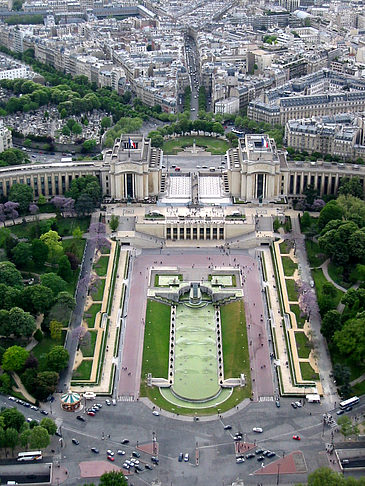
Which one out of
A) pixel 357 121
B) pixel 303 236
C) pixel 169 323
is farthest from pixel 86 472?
pixel 357 121

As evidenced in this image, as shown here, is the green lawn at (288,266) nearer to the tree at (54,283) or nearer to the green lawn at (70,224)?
the tree at (54,283)

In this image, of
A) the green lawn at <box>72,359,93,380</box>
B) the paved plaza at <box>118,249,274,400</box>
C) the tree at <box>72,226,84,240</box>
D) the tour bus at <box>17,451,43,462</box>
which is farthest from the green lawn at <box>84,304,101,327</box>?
the tour bus at <box>17,451,43,462</box>

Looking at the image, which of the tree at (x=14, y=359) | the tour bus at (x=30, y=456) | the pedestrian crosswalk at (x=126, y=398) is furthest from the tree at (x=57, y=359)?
the tour bus at (x=30, y=456)

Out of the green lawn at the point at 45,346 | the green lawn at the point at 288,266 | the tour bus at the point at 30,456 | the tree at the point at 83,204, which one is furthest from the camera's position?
the tree at the point at 83,204

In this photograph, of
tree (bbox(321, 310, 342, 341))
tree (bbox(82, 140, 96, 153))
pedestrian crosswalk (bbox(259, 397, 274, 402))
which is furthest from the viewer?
tree (bbox(82, 140, 96, 153))

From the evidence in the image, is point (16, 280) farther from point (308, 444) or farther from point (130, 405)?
point (308, 444)

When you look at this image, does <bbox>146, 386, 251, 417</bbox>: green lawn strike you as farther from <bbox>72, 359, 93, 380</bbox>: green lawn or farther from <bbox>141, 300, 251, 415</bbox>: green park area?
<bbox>72, 359, 93, 380</bbox>: green lawn

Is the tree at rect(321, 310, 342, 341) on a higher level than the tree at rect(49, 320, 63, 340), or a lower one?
higher
